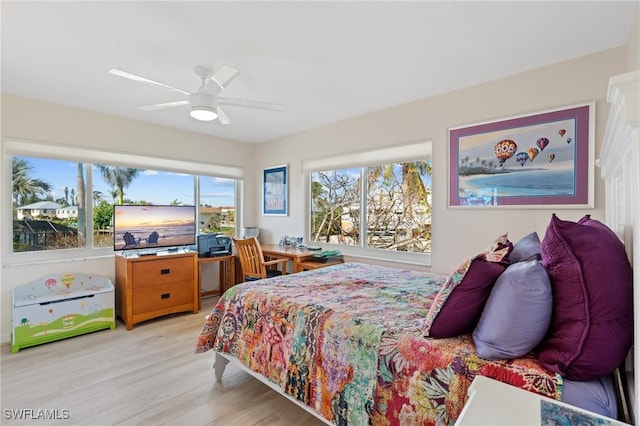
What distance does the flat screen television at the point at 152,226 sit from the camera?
135 inches

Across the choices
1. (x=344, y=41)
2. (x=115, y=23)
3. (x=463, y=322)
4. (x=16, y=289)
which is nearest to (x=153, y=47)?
(x=115, y=23)

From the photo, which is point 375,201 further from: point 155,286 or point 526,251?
point 155,286

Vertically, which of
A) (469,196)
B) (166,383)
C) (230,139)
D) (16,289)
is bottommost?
(166,383)

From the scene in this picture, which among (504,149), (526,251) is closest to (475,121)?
(504,149)

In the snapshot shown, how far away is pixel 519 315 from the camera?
43.6 inches

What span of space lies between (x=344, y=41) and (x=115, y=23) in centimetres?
139

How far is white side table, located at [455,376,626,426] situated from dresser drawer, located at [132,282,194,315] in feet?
11.2

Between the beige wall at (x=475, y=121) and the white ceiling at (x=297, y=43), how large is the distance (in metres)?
0.13

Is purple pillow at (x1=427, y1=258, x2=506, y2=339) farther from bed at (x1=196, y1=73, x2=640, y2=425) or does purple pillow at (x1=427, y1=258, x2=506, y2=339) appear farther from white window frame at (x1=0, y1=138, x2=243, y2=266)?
white window frame at (x1=0, y1=138, x2=243, y2=266)

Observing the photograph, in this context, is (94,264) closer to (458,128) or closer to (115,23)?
(115,23)

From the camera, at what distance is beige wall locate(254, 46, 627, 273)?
2268mm

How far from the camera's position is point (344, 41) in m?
2.08

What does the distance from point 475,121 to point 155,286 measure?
3670 millimetres

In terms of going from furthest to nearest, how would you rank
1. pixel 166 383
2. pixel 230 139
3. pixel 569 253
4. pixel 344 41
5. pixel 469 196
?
1. pixel 230 139
2. pixel 469 196
3. pixel 166 383
4. pixel 344 41
5. pixel 569 253
